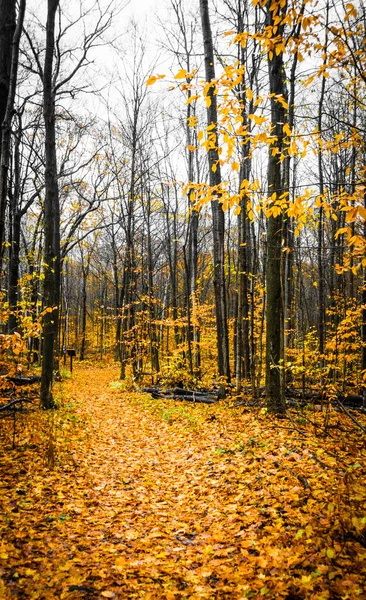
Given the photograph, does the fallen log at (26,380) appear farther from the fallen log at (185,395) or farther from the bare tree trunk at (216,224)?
the bare tree trunk at (216,224)

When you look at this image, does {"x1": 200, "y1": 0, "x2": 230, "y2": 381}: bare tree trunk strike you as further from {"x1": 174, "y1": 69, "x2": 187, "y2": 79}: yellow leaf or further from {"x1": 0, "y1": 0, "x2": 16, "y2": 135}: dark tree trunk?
{"x1": 174, "y1": 69, "x2": 187, "y2": 79}: yellow leaf

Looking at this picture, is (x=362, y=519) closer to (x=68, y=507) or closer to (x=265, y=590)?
(x=265, y=590)

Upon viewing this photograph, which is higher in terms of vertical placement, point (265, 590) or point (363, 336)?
point (363, 336)

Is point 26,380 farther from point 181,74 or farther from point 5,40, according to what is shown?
point 181,74

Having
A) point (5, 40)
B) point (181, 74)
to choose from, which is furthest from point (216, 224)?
point (181, 74)

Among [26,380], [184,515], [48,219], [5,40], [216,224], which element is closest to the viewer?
[5,40]

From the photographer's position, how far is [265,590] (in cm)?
271

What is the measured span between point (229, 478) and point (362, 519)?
219 centimetres

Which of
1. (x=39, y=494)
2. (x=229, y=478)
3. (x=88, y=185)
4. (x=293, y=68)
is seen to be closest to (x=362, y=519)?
(x=229, y=478)

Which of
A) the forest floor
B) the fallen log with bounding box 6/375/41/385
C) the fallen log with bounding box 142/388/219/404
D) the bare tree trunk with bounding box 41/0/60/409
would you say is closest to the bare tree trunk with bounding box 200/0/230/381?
the fallen log with bounding box 142/388/219/404

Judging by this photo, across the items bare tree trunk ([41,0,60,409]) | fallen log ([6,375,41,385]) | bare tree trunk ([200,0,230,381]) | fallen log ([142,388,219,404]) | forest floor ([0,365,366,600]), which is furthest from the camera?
fallen log ([6,375,41,385])

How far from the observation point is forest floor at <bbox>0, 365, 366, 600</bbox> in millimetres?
2906

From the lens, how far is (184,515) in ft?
14.1

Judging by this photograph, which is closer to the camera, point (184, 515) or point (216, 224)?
point (184, 515)
